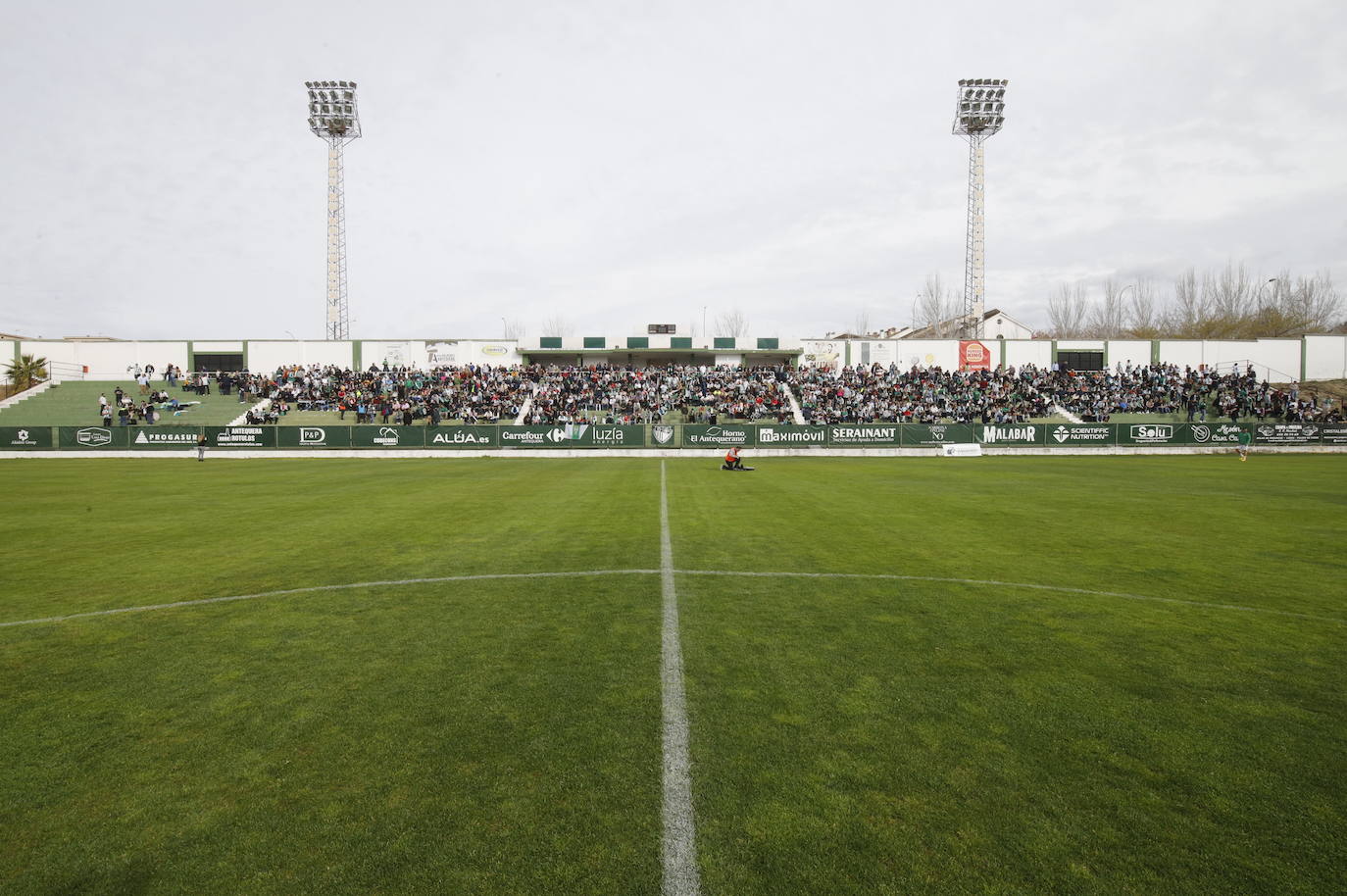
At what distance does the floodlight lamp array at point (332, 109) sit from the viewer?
61438 millimetres

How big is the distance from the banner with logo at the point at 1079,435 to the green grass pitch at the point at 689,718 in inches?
1272

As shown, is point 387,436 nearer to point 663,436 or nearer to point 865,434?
point 663,436

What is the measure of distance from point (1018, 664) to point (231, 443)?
44.5 metres

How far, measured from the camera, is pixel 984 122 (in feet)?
210

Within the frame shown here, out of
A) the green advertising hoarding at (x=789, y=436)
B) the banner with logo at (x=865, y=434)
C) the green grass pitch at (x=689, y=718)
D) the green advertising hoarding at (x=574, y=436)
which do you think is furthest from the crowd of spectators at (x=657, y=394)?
the green grass pitch at (x=689, y=718)

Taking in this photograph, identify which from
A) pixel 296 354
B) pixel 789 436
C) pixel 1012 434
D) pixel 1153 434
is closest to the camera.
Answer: pixel 1153 434

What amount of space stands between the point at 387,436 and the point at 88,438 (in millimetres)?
16627

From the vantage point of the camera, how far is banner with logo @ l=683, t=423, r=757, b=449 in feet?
131

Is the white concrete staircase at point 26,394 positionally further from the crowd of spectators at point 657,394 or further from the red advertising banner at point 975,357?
the red advertising banner at point 975,357

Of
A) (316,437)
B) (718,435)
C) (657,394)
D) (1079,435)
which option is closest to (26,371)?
(316,437)

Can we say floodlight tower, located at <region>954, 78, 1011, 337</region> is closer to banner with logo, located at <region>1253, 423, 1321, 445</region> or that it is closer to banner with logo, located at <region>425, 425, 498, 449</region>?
banner with logo, located at <region>1253, 423, 1321, 445</region>

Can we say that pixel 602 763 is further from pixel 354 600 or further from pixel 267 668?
pixel 354 600

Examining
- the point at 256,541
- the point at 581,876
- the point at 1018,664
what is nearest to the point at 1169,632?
the point at 1018,664

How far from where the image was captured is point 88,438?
38.4m
